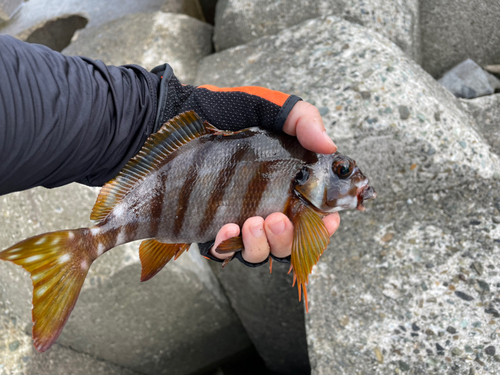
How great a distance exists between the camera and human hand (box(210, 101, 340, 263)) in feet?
4.86

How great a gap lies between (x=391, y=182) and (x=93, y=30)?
135 inches

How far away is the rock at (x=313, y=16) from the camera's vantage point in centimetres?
304

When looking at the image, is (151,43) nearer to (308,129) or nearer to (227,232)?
(308,129)

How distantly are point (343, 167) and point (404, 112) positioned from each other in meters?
1.18

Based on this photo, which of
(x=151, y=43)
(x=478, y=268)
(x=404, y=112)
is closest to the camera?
(x=478, y=268)

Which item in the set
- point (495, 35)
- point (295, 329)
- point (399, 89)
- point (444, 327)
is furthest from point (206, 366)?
point (495, 35)

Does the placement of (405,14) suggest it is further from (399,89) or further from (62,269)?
(62,269)

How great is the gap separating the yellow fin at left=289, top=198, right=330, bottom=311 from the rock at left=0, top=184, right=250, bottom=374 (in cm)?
153

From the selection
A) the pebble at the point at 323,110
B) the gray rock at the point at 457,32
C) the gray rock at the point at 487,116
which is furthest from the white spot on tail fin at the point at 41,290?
the gray rock at the point at 457,32

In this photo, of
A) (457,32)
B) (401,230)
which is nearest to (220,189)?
(401,230)

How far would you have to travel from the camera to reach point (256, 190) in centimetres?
150

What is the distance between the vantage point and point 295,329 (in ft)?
10.0

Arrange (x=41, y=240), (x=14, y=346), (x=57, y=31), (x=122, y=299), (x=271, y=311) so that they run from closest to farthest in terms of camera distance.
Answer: (x=41, y=240)
(x=14, y=346)
(x=122, y=299)
(x=271, y=311)
(x=57, y=31)

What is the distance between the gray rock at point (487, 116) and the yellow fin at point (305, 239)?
77.2 inches
